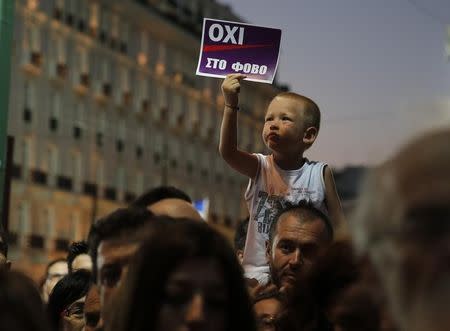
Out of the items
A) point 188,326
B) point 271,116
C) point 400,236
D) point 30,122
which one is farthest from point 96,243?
point 30,122

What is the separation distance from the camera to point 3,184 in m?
7.97

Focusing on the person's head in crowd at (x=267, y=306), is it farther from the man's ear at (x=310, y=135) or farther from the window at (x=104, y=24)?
the window at (x=104, y=24)

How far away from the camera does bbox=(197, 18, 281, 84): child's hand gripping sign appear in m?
6.18

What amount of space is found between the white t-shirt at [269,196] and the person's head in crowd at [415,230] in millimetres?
3774

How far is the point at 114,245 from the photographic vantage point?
4.06 meters

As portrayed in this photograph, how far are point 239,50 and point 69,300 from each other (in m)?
1.50

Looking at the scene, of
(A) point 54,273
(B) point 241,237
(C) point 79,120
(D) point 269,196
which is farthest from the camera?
(C) point 79,120

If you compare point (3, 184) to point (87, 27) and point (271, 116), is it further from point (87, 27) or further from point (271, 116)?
point (87, 27)

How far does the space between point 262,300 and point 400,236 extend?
2808 mm

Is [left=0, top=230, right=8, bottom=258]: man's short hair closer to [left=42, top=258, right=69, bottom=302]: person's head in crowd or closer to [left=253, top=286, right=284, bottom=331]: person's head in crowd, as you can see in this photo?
[left=253, top=286, right=284, bottom=331]: person's head in crowd

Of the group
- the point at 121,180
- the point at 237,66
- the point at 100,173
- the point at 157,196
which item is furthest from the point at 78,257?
the point at 121,180

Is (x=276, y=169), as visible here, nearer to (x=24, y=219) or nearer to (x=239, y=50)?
(x=239, y=50)

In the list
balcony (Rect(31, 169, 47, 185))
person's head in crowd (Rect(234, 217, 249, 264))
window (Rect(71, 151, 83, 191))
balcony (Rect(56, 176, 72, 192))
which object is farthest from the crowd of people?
window (Rect(71, 151, 83, 191))

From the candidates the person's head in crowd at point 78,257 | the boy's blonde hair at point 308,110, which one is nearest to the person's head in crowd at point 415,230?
the boy's blonde hair at point 308,110
